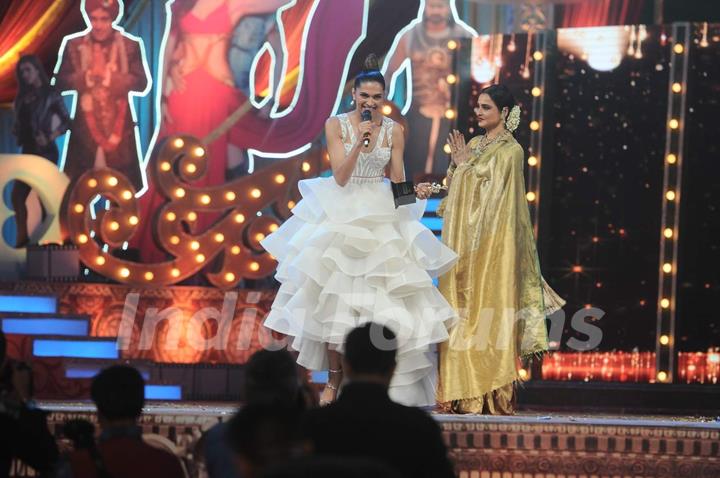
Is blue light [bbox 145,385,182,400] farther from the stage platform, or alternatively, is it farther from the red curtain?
the red curtain

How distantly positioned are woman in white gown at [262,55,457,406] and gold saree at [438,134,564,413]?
18 cm

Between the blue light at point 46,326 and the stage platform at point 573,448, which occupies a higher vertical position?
the blue light at point 46,326

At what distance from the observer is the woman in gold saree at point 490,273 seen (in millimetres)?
7727

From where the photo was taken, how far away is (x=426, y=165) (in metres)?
10.9

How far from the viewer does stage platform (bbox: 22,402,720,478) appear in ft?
22.9

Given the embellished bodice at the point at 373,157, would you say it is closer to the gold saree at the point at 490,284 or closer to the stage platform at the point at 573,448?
the gold saree at the point at 490,284

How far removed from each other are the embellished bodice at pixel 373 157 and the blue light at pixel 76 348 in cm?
318

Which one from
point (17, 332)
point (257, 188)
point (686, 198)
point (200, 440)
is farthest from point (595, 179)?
point (200, 440)

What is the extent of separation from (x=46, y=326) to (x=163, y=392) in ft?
3.09

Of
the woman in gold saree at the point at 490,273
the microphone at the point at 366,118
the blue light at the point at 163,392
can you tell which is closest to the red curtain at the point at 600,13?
the woman in gold saree at the point at 490,273

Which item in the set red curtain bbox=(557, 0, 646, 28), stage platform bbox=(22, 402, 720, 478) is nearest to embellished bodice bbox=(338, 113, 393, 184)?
stage platform bbox=(22, 402, 720, 478)

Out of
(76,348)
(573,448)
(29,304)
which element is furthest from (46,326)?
(573,448)

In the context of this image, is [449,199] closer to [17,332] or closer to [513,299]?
[513,299]

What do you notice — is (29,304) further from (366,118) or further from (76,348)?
(366,118)
